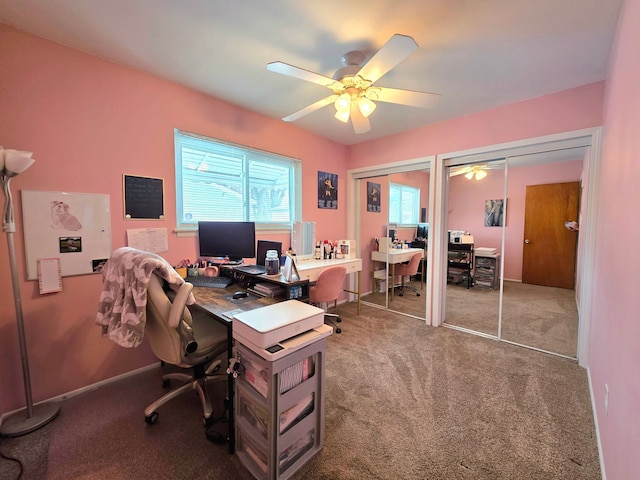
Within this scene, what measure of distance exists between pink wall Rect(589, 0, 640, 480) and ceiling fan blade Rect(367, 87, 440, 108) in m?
0.95

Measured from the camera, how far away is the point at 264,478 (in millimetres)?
1259

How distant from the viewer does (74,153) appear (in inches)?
74.4

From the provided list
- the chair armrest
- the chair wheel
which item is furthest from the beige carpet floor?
the chair armrest

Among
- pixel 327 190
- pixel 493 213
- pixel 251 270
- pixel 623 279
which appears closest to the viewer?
pixel 623 279

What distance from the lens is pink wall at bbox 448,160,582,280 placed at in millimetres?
3326

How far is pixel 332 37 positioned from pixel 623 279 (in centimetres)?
215

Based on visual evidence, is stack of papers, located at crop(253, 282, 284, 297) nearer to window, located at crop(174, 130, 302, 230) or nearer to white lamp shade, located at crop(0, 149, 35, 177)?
window, located at crop(174, 130, 302, 230)

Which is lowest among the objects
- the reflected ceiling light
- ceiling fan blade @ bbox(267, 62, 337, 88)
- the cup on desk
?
the cup on desk

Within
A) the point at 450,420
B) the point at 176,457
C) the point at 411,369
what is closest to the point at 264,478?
the point at 176,457

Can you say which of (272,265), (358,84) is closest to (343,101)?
(358,84)

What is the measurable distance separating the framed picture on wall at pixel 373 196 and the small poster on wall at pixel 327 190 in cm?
63

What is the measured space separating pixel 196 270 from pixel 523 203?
4.32m

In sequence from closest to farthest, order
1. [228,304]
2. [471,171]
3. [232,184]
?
[228,304] < [232,184] < [471,171]

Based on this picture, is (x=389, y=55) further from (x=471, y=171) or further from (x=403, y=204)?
(x=403, y=204)
